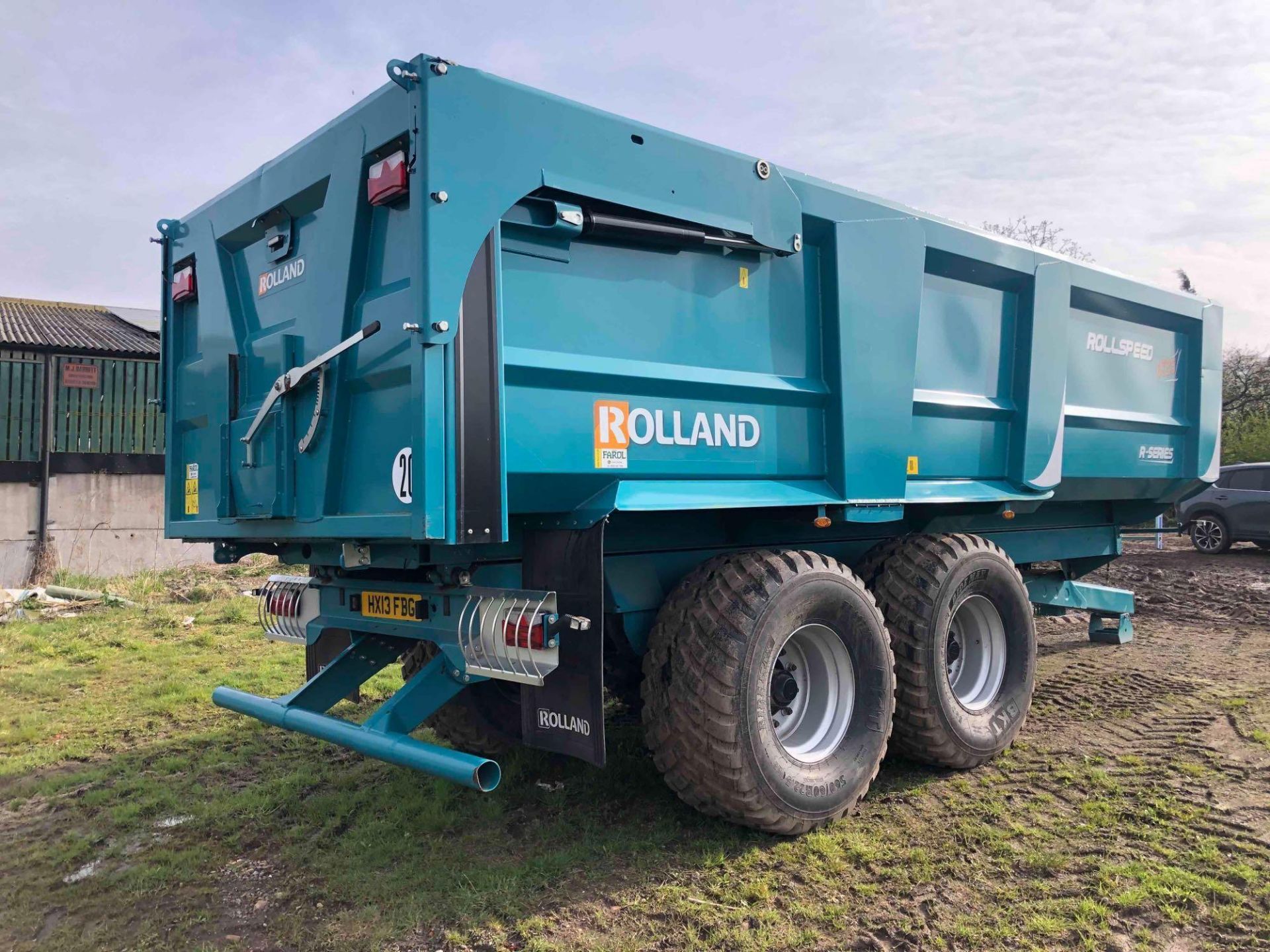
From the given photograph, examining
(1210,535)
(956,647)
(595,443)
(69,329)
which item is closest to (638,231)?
(595,443)

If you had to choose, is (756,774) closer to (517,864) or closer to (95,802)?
(517,864)

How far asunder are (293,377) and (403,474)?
2.52 feet

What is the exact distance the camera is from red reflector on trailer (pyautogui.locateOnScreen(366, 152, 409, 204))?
3361 millimetres

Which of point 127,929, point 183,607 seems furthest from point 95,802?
point 183,607

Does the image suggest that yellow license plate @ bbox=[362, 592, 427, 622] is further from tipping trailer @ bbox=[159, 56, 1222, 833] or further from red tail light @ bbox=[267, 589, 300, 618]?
red tail light @ bbox=[267, 589, 300, 618]

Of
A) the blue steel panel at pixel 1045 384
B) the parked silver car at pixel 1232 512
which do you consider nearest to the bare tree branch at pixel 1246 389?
the parked silver car at pixel 1232 512

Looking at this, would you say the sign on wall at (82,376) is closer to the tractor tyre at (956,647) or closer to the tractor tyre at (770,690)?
the tractor tyre at (770,690)

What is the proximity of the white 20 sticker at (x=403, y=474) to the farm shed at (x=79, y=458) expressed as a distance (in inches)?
402

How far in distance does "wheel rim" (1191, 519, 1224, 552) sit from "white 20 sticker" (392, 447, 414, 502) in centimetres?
1556

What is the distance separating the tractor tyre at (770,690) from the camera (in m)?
3.63

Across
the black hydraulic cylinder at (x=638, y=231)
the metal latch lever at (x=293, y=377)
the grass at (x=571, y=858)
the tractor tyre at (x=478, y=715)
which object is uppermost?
the black hydraulic cylinder at (x=638, y=231)

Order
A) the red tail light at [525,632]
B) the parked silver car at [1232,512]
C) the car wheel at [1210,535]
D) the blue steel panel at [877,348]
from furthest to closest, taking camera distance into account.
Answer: the car wheel at [1210,535], the parked silver car at [1232,512], the blue steel panel at [877,348], the red tail light at [525,632]

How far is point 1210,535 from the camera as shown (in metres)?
15.2

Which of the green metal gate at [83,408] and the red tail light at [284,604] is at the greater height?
the green metal gate at [83,408]
